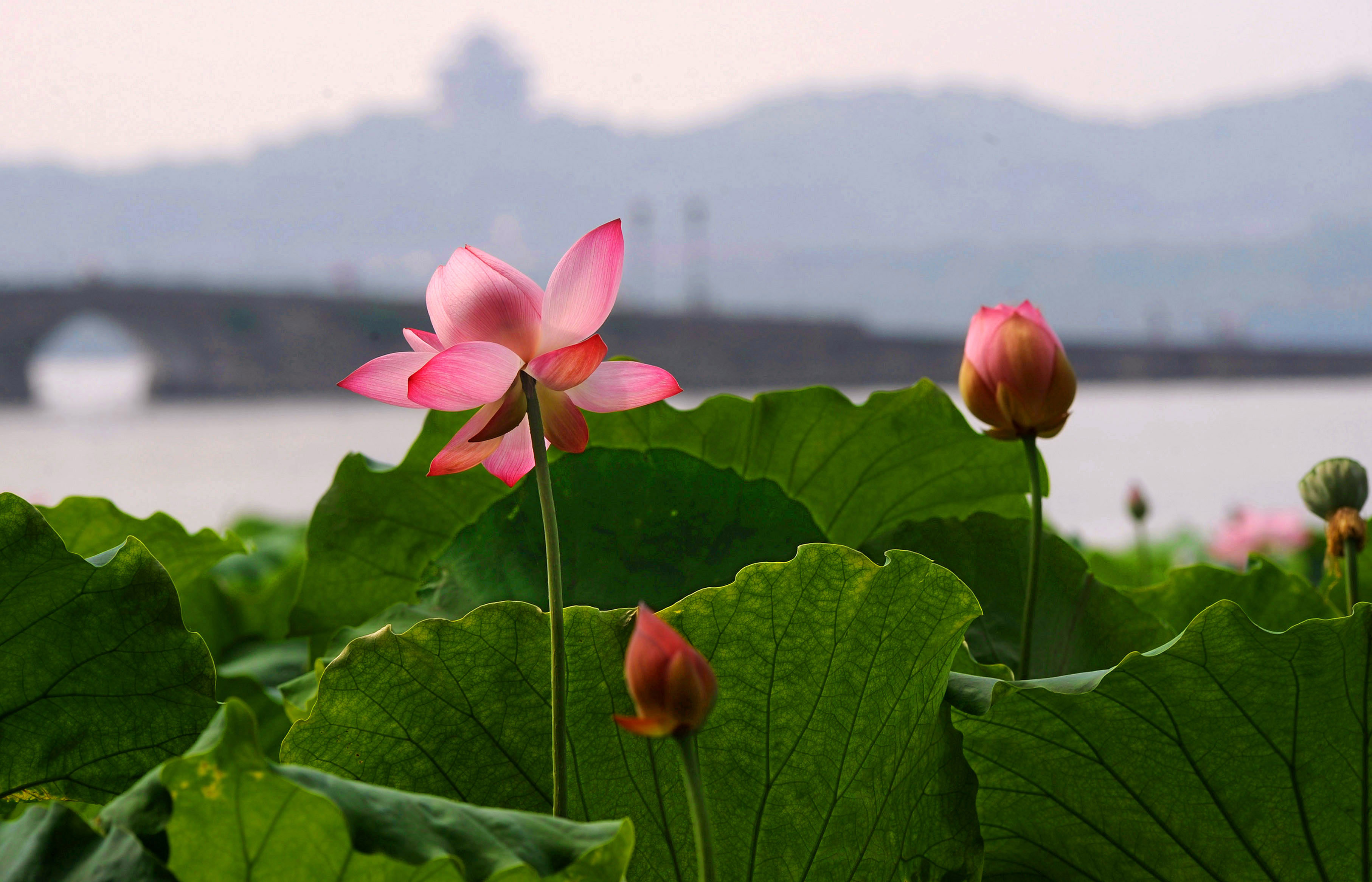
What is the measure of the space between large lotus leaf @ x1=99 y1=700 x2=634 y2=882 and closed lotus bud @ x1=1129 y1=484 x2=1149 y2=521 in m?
0.93

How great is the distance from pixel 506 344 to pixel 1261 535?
5.07ft

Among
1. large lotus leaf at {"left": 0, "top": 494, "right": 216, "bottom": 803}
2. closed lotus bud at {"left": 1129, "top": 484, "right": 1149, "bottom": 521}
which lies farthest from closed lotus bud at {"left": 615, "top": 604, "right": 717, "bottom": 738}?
closed lotus bud at {"left": 1129, "top": 484, "right": 1149, "bottom": 521}

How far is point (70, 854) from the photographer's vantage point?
181mm

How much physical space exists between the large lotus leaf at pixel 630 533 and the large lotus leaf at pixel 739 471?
6 cm

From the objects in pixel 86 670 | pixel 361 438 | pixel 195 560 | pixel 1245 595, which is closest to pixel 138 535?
pixel 195 560

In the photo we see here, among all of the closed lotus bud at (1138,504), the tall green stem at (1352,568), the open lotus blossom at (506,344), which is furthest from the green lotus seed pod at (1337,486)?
the closed lotus bud at (1138,504)

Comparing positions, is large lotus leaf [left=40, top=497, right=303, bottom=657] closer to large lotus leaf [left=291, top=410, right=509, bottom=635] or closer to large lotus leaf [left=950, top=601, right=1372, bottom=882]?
large lotus leaf [left=291, top=410, right=509, bottom=635]

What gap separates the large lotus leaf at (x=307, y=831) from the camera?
0.58 ft

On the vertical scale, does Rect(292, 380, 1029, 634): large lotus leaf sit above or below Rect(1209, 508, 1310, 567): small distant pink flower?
above

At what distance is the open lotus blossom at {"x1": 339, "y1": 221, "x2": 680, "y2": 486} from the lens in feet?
0.78

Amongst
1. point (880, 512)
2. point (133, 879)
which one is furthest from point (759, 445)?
point (133, 879)

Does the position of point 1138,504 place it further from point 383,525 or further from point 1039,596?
point 383,525

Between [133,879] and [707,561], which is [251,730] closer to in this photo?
[133,879]

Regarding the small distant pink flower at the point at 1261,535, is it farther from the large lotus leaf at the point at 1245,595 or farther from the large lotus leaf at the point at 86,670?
the large lotus leaf at the point at 86,670
